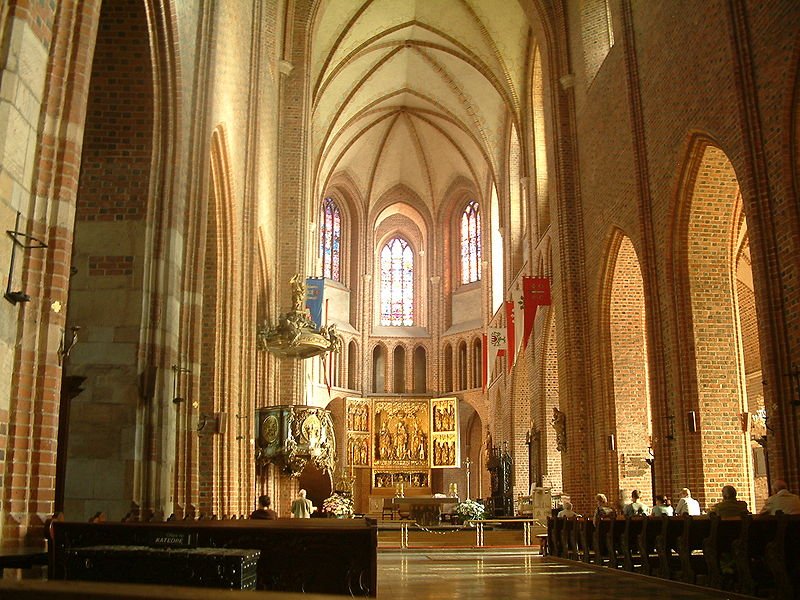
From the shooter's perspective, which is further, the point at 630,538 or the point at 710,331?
the point at 710,331

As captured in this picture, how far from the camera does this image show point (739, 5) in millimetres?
11234

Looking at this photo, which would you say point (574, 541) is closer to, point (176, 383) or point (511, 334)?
point (176, 383)

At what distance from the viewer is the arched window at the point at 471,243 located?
1551 inches

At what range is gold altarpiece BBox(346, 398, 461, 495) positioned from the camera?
35.1 meters

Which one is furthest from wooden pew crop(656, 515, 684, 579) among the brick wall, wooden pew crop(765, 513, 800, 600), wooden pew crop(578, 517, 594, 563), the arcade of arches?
the brick wall

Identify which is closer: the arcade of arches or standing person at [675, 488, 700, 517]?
the arcade of arches

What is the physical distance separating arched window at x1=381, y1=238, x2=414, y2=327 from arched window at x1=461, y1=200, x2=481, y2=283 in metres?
2.93

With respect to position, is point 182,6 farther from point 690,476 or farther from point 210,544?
point 690,476

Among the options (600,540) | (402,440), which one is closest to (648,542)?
(600,540)

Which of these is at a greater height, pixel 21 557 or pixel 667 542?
pixel 21 557

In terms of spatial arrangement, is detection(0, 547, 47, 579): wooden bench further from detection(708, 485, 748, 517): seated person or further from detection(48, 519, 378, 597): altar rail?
detection(708, 485, 748, 517): seated person

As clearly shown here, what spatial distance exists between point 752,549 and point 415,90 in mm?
29212

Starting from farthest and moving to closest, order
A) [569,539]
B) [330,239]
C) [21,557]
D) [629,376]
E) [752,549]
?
[330,239]
[629,376]
[569,539]
[752,549]
[21,557]

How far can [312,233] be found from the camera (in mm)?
30812
